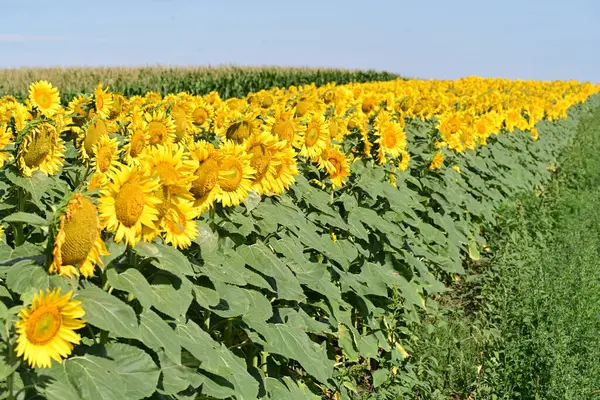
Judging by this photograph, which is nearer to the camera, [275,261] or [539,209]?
[275,261]

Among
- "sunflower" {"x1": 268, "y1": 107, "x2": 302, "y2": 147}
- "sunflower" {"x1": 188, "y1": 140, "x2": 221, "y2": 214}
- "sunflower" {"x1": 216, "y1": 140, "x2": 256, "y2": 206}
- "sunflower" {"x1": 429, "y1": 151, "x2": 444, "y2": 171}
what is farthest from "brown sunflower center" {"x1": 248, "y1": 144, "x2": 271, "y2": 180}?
"sunflower" {"x1": 429, "y1": 151, "x2": 444, "y2": 171}

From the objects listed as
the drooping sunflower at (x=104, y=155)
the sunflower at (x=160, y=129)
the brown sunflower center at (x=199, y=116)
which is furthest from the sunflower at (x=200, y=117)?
the drooping sunflower at (x=104, y=155)

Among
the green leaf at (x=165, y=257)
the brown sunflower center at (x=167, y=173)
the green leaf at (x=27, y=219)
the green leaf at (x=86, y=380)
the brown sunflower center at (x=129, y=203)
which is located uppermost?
the brown sunflower center at (x=167, y=173)

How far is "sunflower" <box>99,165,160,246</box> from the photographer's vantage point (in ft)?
7.22

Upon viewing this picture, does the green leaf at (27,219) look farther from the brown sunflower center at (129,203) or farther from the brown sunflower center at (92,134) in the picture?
the brown sunflower center at (92,134)

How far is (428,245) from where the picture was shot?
6492 millimetres

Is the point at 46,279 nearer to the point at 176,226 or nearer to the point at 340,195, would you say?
the point at 176,226

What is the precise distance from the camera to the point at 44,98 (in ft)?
15.5

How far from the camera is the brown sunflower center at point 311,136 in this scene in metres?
4.33

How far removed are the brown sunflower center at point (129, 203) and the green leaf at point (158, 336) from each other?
0.33 meters

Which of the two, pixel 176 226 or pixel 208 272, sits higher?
pixel 176 226

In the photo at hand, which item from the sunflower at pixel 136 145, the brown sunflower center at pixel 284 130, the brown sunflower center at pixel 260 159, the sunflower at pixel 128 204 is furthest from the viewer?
the brown sunflower center at pixel 284 130

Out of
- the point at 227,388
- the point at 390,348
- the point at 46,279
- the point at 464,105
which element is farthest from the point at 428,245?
the point at 464,105

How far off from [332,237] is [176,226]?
85.3 inches
